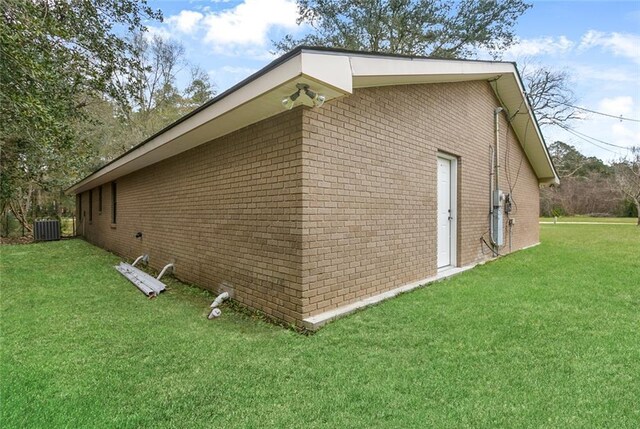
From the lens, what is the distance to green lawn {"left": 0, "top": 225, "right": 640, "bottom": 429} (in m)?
2.27

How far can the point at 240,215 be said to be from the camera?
484 cm

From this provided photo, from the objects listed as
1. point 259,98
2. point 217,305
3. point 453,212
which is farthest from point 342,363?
point 453,212

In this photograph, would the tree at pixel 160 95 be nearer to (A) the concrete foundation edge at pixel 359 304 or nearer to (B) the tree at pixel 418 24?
(B) the tree at pixel 418 24

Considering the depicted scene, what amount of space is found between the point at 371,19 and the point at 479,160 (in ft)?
27.8

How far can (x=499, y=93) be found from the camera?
8578 mm

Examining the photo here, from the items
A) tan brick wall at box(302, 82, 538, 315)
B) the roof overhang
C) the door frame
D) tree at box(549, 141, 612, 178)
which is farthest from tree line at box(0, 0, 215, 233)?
tree at box(549, 141, 612, 178)

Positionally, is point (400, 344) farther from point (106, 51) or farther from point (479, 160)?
point (106, 51)

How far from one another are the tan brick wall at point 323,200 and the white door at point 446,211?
0.59 feet

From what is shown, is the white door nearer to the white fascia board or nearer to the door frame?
the door frame

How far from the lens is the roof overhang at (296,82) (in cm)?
323

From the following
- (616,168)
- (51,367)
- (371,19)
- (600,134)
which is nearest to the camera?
(51,367)

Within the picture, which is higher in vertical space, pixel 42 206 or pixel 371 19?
pixel 371 19

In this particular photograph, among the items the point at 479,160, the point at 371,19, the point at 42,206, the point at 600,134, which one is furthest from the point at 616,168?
the point at 42,206

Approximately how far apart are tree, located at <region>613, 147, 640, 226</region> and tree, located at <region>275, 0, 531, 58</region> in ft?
53.2
